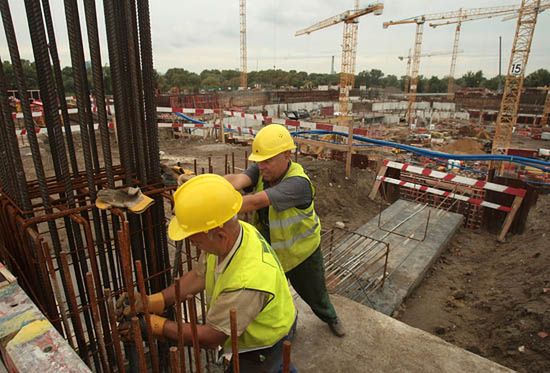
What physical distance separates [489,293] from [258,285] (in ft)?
17.9

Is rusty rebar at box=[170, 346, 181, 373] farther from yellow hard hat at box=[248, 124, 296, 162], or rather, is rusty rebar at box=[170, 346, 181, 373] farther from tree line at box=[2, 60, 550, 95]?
tree line at box=[2, 60, 550, 95]

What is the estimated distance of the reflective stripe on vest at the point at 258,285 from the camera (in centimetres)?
170

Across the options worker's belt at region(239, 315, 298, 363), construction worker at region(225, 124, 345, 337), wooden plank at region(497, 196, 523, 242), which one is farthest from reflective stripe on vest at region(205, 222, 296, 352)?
wooden plank at region(497, 196, 523, 242)

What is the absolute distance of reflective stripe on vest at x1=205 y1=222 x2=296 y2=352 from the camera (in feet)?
5.59

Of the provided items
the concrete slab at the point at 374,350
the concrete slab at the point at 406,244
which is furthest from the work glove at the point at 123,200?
the concrete slab at the point at 406,244

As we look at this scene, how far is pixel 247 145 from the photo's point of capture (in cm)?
1464

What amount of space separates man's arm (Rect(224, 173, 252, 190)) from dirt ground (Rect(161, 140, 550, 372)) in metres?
3.42

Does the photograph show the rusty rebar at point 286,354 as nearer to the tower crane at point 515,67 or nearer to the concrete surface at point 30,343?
the concrete surface at point 30,343

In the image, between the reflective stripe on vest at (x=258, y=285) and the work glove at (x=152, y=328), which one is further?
the work glove at (x=152, y=328)

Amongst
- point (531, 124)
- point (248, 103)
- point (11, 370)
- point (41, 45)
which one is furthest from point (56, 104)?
point (531, 124)

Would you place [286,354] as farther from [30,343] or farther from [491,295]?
[491,295]

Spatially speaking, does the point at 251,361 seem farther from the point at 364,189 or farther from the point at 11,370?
the point at 364,189

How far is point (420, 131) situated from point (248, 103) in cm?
2376

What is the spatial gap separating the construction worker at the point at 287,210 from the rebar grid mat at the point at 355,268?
1.73m
